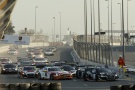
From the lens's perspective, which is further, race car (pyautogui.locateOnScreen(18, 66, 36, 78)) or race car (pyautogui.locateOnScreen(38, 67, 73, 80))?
race car (pyautogui.locateOnScreen(18, 66, 36, 78))

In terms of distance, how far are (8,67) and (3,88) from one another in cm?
2979

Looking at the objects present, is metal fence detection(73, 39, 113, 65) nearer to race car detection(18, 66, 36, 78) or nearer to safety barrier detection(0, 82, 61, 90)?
race car detection(18, 66, 36, 78)

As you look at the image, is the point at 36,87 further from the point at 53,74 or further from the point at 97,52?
the point at 97,52

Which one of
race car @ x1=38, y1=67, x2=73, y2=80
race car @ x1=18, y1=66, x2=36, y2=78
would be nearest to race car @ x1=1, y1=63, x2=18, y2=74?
race car @ x1=18, y1=66, x2=36, y2=78

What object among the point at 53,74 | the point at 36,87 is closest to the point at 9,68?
the point at 53,74

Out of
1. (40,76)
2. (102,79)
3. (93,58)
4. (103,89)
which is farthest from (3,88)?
(93,58)

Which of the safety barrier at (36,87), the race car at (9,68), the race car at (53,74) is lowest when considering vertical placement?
the race car at (9,68)

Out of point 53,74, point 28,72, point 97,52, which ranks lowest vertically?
point 28,72

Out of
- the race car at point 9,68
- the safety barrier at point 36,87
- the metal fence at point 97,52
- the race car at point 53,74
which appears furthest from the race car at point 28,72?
the safety barrier at point 36,87

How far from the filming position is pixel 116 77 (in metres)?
35.6

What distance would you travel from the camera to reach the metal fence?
50019mm

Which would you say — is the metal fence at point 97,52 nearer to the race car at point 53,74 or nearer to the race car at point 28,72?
the race car at point 28,72

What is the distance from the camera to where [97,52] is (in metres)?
56.2

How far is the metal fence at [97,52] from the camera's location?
50019 mm
